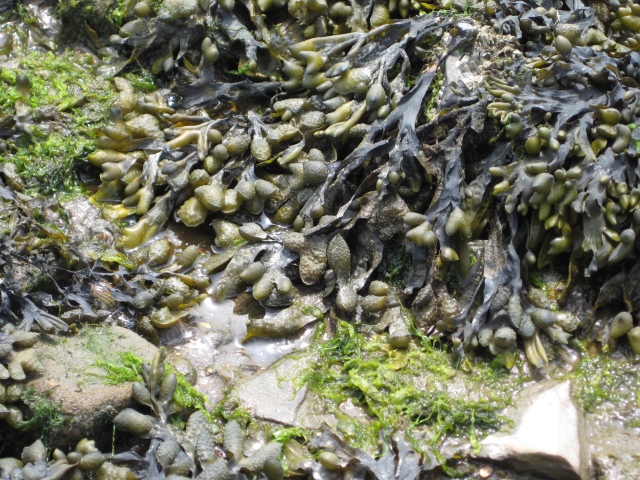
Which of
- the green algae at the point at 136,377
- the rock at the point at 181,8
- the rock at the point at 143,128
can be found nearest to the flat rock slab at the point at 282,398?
the green algae at the point at 136,377

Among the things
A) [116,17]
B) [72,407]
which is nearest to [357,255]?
[72,407]

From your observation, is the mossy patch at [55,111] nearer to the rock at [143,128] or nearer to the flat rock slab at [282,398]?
the rock at [143,128]

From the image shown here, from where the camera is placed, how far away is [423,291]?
238cm

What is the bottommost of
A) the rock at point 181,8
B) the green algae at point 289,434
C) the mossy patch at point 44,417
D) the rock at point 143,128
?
the green algae at point 289,434

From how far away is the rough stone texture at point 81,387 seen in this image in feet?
6.45

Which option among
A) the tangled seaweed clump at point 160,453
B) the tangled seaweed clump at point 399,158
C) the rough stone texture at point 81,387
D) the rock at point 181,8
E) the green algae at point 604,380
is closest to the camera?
the tangled seaweed clump at point 160,453

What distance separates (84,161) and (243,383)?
55.6 inches

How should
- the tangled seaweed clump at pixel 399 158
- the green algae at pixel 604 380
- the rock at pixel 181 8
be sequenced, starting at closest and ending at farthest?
the green algae at pixel 604 380 → the tangled seaweed clump at pixel 399 158 → the rock at pixel 181 8

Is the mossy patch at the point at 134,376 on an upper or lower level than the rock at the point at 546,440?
upper

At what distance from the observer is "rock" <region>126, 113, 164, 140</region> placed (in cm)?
296

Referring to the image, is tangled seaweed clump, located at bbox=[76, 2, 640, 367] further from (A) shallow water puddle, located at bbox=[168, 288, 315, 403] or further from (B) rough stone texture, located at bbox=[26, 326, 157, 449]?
(B) rough stone texture, located at bbox=[26, 326, 157, 449]

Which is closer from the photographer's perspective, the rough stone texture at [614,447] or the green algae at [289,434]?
the rough stone texture at [614,447]

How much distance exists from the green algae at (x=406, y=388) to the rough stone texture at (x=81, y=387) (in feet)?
2.04

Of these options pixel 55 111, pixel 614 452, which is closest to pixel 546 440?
pixel 614 452
